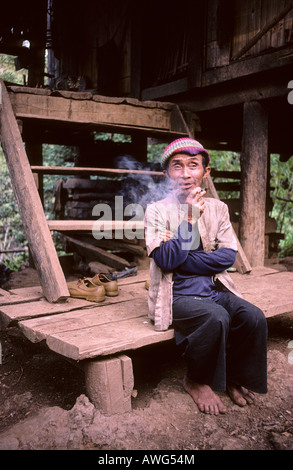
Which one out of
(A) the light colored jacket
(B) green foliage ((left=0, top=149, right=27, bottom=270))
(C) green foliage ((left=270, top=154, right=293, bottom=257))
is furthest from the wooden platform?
(B) green foliage ((left=0, top=149, right=27, bottom=270))

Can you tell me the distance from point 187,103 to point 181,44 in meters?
0.94

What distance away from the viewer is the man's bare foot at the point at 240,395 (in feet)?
8.50

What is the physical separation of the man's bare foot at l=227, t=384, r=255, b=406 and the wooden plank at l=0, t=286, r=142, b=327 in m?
1.13

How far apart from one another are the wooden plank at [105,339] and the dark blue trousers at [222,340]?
182 mm

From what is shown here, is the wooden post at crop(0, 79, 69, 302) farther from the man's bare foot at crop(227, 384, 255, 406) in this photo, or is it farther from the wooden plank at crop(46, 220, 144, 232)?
the man's bare foot at crop(227, 384, 255, 406)

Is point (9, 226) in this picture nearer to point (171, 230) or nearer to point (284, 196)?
point (284, 196)

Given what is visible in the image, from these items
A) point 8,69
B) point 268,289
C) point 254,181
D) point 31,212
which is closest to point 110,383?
point 31,212

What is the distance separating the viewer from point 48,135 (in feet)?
23.8

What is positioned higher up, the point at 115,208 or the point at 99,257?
the point at 115,208

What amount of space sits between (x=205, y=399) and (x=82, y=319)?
3.21ft

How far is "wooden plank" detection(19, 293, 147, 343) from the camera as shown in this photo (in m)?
2.57

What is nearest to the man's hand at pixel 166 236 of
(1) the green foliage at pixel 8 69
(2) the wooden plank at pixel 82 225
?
(2) the wooden plank at pixel 82 225
